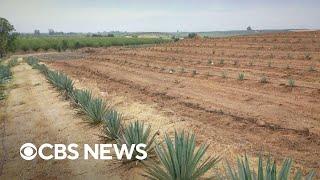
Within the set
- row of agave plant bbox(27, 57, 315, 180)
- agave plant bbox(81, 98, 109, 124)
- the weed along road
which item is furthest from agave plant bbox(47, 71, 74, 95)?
row of agave plant bbox(27, 57, 315, 180)

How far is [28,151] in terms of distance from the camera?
28.2 ft

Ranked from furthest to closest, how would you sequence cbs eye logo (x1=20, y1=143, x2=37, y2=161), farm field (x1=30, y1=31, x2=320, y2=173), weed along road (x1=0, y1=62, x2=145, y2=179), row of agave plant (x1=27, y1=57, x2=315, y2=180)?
cbs eye logo (x1=20, y1=143, x2=37, y2=161)
farm field (x1=30, y1=31, x2=320, y2=173)
weed along road (x1=0, y1=62, x2=145, y2=179)
row of agave plant (x1=27, y1=57, x2=315, y2=180)

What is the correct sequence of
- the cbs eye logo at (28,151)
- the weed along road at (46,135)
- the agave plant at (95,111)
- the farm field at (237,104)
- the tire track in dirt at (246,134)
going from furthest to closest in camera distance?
the agave plant at (95,111) → the cbs eye logo at (28,151) → the farm field at (237,104) → the tire track in dirt at (246,134) → the weed along road at (46,135)

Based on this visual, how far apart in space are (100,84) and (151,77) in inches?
110

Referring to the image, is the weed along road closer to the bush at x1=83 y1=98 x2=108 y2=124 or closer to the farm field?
the bush at x1=83 y1=98 x2=108 y2=124

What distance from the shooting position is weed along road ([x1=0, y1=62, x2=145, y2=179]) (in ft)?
23.0

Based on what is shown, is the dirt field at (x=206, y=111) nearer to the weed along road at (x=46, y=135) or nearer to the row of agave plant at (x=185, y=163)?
the weed along road at (x=46, y=135)

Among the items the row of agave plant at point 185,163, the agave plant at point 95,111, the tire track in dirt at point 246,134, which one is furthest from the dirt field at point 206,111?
the row of agave plant at point 185,163

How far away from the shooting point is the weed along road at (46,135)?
7.02 m

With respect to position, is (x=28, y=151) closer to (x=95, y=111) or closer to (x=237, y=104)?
(x=95, y=111)

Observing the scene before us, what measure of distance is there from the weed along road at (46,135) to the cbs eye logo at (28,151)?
120 mm

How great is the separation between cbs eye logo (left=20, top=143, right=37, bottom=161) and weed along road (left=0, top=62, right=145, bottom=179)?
120mm

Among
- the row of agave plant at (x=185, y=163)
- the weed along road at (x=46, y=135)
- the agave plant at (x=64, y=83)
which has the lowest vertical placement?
the weed along road at (x=46, y=135)

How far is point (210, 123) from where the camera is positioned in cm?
972
